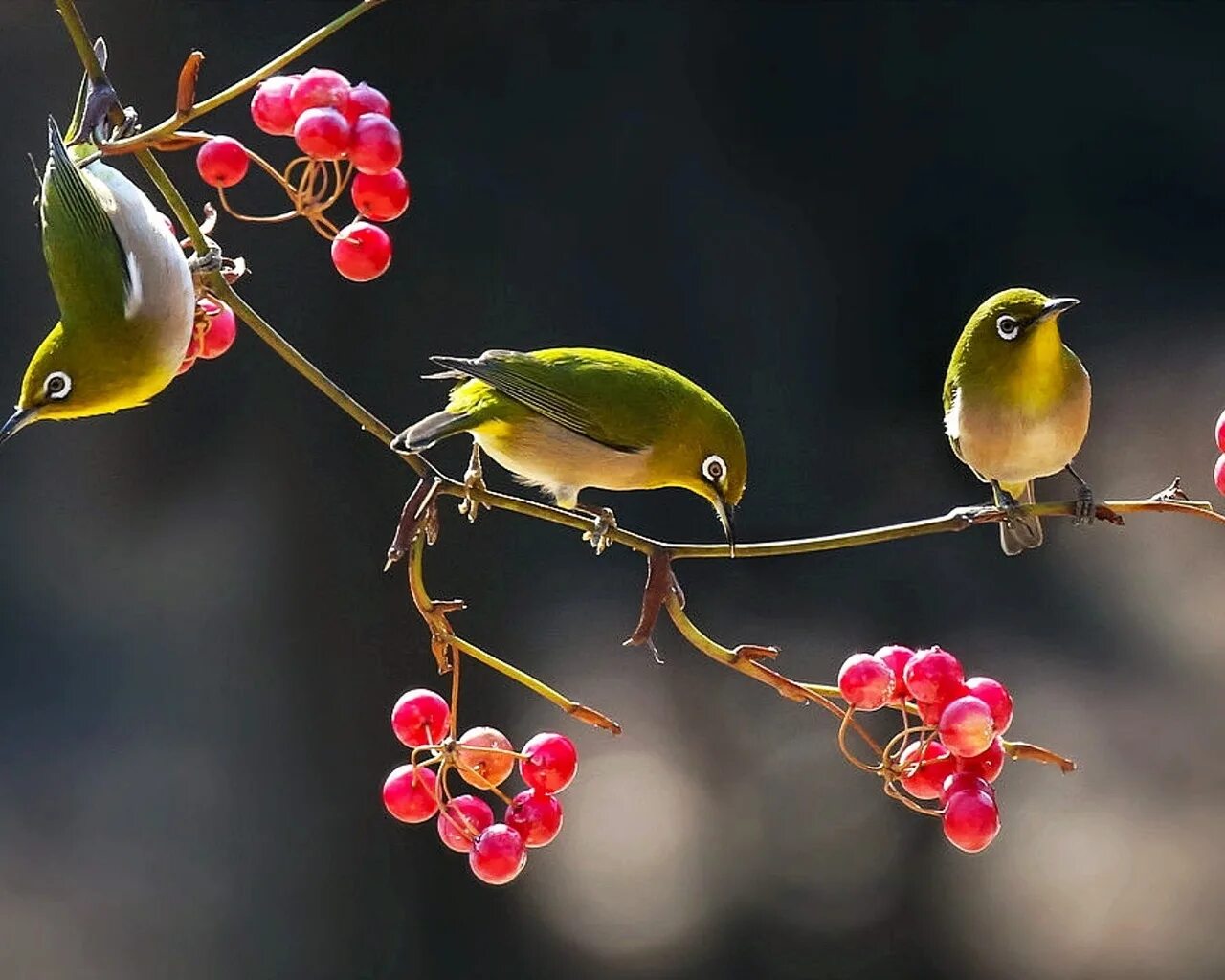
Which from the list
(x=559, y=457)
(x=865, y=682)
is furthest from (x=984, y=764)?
(x=559, y=457)

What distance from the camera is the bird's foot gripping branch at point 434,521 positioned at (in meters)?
1.16

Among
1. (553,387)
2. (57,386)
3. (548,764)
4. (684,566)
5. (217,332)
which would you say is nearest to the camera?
(57,386)

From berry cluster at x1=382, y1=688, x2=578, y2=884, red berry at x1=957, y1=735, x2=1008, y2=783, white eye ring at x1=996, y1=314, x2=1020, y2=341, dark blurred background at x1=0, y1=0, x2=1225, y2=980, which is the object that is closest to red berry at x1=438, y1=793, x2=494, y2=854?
berry cluster at x1=382, y1=688, x2=578, y2=884

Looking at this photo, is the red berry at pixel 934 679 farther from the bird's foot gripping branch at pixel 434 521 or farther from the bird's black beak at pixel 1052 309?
the bird's black beak at pixel 1052 309

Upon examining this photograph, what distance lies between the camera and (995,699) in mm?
1373

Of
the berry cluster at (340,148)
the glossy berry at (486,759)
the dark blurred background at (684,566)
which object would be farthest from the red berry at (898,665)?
the dark blurred background at (684,566)

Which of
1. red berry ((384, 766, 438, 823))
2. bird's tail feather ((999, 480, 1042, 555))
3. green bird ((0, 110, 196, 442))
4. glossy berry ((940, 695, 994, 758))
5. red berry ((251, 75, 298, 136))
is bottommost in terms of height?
red berry ((384, 766, 438, 823))

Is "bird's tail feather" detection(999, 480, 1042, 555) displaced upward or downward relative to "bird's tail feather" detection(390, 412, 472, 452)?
upward

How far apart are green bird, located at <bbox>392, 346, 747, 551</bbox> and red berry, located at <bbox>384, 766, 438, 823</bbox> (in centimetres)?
46

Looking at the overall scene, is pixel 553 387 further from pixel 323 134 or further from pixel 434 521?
pixel 434 521

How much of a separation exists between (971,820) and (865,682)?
5.8 inches

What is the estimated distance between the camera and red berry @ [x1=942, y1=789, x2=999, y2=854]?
1.32m

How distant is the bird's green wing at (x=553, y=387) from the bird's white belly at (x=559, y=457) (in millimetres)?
13

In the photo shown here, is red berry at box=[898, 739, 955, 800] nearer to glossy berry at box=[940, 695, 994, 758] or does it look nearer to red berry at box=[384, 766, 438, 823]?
glossy berry at box=[940, 695, 994, 758]
